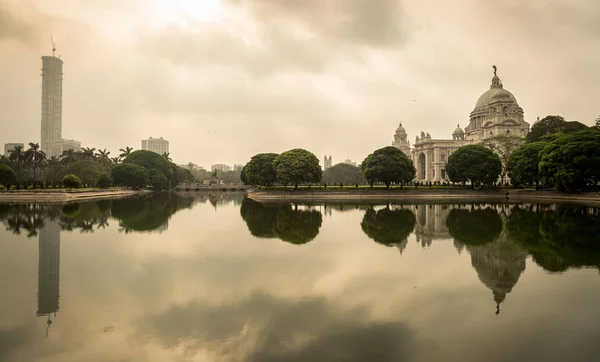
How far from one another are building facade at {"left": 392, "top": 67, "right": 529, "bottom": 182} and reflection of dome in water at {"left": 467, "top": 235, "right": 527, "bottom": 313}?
72.4 m

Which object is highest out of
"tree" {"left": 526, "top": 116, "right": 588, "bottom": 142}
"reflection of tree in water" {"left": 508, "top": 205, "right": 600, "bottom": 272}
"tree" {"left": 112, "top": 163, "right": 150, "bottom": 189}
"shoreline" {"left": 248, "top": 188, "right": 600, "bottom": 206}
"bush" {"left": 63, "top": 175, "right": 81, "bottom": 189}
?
"tree" {"left": 526, "top": 116, "right": 588, "bottom": 142}

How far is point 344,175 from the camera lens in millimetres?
126562

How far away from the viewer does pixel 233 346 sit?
25.8 feet

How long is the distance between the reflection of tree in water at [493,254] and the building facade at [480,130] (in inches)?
2613

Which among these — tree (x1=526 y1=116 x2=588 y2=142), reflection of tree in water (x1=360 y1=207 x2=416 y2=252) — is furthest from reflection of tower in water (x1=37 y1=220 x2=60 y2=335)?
tree (x1=526 y1=116 x2=588 y2=142)

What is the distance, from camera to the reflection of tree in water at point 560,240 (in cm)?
1502

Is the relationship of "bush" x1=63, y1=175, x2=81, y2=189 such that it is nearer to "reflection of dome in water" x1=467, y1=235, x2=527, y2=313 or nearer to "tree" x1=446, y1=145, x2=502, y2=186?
"tree" x1=446, y1=145, x2=502, y2=186

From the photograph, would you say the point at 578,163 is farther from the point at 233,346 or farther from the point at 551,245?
the point at 233,346

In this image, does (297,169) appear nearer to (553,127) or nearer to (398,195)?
(398,195)

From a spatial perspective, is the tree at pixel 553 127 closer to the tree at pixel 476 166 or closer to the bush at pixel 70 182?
the tree at pixel 476 166

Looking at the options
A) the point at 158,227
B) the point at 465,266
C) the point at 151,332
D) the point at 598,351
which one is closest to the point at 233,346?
the point at 151,332

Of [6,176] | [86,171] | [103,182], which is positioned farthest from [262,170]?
[6,176]

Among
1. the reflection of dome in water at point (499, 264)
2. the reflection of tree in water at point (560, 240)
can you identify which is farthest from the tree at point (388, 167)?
the reflection of dome in water at point (499, 264)

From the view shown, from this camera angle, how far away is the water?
779cm
